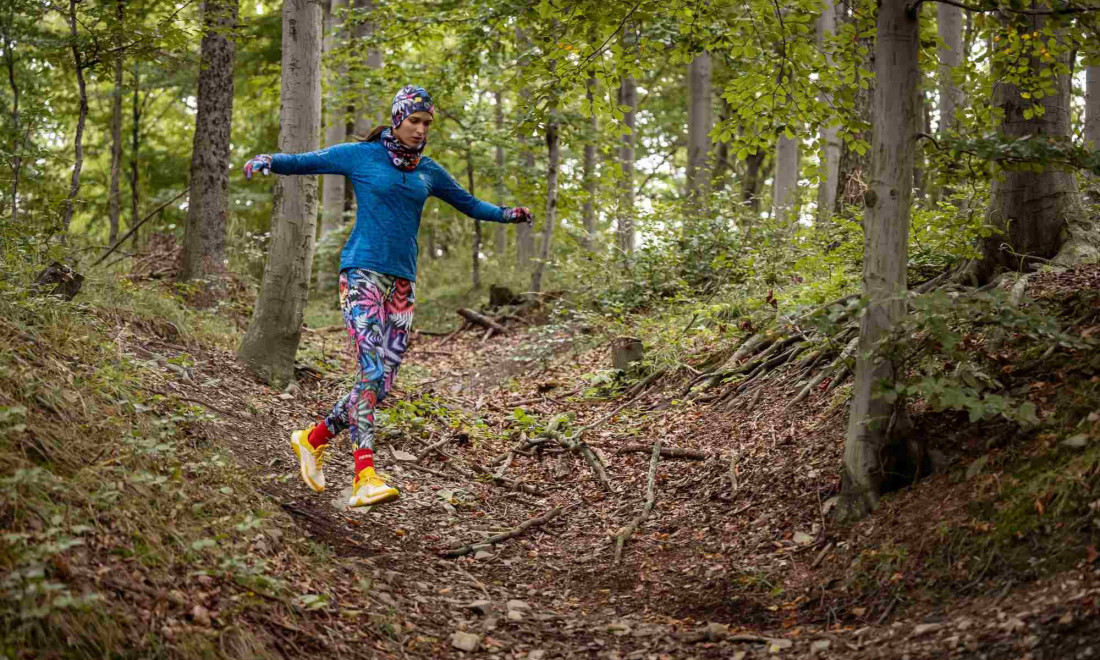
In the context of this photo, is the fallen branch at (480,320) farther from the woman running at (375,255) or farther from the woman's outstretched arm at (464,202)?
the woman running at (375,255)

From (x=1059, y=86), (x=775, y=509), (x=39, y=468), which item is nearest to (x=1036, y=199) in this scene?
(x=1059, y=86)

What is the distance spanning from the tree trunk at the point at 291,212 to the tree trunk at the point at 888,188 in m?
5.07

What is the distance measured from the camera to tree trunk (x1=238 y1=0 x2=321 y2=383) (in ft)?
24.2

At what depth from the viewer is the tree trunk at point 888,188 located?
412 centimetres

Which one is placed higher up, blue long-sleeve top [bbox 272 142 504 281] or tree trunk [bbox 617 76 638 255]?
tree trunk [bbox 617 76 638 255]

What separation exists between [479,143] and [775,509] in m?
11.7

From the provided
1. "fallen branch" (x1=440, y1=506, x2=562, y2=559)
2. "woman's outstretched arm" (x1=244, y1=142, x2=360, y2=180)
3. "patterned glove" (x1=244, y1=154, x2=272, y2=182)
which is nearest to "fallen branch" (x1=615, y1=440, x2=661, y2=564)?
"fallen branch" (x1=440, y1=506, x2=562, y2=559)

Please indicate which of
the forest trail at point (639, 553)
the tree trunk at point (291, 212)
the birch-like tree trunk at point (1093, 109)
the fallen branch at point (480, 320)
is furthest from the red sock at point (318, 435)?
the fallen branch at point (480, 320)

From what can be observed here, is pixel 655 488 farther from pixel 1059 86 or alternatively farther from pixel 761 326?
pixel 1059 86

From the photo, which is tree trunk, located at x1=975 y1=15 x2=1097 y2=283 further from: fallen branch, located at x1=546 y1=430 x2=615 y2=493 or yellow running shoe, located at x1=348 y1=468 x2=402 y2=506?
yellow running shoe, located at x1=348 y1=468 x2=402 y2=506

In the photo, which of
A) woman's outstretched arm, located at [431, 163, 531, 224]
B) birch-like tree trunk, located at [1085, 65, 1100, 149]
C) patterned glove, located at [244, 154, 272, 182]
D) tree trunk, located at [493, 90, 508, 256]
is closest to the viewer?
patterned glove, located at [244, 154, 272, 182]

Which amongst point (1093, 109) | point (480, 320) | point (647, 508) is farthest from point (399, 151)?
point (480, 320)

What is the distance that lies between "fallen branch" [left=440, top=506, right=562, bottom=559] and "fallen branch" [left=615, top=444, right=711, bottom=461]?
109cm

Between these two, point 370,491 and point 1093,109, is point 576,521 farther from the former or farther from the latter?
point 1093,109
